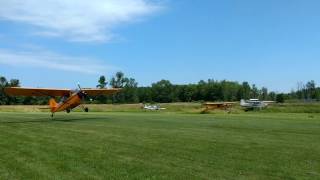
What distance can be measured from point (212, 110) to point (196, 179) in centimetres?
6810

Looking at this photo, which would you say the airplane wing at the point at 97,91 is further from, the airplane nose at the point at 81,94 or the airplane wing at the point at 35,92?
the airplane wing at the point at 35,92

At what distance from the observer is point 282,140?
18.8 meters

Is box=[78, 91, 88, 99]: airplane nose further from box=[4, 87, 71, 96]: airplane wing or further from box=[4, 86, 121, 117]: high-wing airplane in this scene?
box=[4, 87, 71, 96]: airplane wing

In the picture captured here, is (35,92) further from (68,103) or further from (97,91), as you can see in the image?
(97,91)

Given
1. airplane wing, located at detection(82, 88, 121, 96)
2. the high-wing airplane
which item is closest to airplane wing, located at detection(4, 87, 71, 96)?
the high-wing airplane

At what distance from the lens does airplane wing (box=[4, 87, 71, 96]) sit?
43500 millimetres

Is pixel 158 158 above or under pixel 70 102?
under

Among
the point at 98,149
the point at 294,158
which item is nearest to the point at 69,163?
the point at 98,149

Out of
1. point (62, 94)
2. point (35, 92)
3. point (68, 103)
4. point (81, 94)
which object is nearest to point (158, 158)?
point (81, 94)

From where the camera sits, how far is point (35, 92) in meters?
45.0

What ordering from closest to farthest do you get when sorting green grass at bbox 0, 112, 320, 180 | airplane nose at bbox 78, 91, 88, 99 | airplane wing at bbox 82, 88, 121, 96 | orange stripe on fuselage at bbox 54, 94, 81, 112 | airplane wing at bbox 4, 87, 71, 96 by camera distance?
1. green grass at bbox 0, 112, 320, 180
2. airplane wing at bbox 4, 87, 71, 96
3. airplane nose at bbox 78, 91, 88, 99
4. orange stripe on fuselage at bbox 54, 94, 81, 112
5. airplane wing at bbox 82, 88, 121, 96

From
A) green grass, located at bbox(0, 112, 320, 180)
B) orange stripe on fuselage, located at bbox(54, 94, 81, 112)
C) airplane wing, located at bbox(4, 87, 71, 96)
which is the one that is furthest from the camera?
orange stripe on fuselage, located at bbox(54, 94, 81, 112)

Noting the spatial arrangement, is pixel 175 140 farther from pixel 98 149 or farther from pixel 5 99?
pixel 5 99

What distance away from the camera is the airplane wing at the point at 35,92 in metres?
43.5
